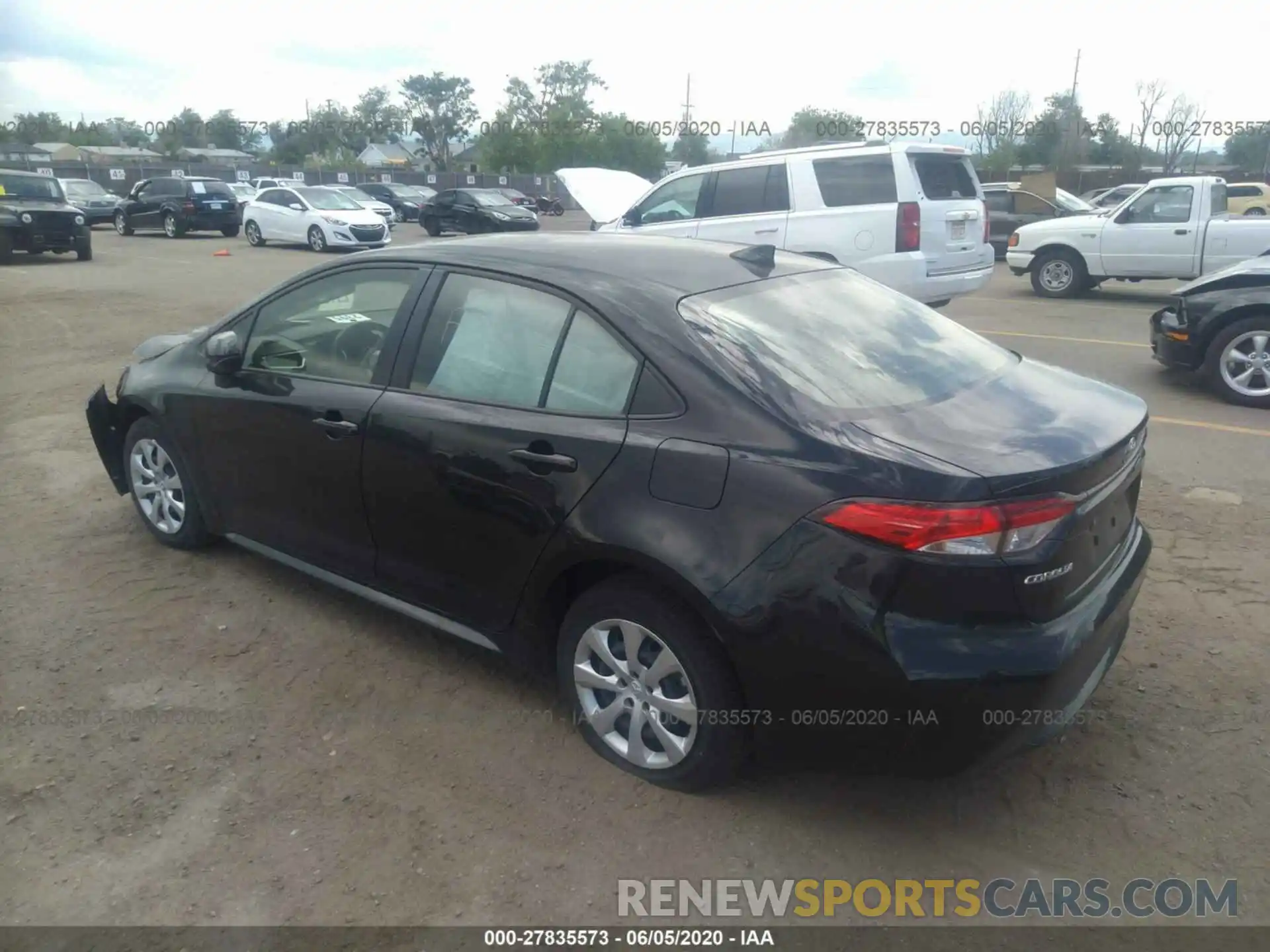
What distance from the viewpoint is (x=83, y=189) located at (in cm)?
2919

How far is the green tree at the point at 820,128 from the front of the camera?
137ft

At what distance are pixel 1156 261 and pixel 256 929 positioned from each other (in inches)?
542

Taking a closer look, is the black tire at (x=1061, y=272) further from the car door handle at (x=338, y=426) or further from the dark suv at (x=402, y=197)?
the dark suv at (x=402, y=197)

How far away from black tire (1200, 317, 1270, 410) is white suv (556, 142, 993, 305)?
2.64 meters

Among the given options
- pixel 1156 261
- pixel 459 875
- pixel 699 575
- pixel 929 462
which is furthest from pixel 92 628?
pixel 1156 261

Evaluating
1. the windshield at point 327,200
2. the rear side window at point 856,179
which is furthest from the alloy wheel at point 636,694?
the windshield at point 327,200

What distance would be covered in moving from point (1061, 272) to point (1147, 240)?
4.19ft

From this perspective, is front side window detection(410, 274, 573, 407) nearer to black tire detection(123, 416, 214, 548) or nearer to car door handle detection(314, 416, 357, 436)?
car door handle detection(314, 416, 357, 436)

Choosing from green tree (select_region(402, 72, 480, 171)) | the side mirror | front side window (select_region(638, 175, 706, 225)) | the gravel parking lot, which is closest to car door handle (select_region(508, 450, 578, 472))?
the gravel parking lot

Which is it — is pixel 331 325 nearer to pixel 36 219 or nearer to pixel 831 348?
pixel 831 348

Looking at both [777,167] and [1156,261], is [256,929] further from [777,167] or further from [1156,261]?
[1156,261]

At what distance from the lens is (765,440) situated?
269 cm

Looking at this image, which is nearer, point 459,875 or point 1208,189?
point 459,875

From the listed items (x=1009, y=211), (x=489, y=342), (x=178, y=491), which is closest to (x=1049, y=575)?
(x=489, y=342)
